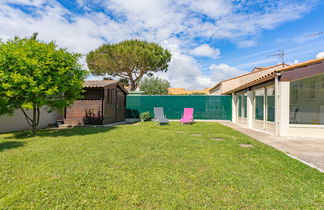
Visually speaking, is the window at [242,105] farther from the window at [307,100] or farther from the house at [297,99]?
the window at [307,100]

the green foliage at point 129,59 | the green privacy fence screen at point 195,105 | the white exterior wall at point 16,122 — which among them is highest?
the green foliage at point 129,59

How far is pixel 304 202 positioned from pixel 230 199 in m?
0.98

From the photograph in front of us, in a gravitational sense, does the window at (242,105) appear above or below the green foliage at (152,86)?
below

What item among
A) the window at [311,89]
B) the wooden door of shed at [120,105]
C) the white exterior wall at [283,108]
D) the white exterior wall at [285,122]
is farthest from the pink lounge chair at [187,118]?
the window at [311,89]

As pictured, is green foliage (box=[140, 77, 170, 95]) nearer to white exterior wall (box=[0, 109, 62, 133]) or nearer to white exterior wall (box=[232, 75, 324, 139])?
white exterior wall (box=[0, 109, 62, 133])

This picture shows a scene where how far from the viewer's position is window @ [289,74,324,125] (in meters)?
7.65

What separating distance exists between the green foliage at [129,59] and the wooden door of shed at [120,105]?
9.38m

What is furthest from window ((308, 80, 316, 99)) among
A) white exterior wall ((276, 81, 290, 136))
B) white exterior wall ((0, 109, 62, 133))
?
white exterior wall ((0, 109, 62, 133))

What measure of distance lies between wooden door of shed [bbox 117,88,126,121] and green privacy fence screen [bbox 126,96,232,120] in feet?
4.30

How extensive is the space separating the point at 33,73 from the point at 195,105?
10.8 meters

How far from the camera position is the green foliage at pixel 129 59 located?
22469 millimetres

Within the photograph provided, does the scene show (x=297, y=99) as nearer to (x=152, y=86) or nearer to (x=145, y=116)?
(x=145, y=116)

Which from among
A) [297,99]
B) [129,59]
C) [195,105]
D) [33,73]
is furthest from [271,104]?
[129,59]

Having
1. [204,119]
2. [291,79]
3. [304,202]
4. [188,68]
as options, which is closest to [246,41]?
[204,119]
